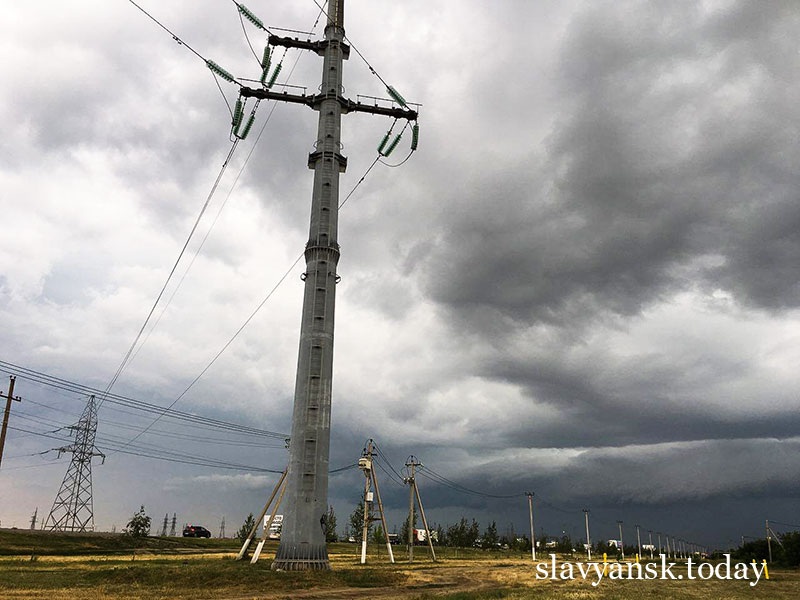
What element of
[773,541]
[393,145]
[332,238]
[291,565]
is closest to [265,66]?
[393,145]

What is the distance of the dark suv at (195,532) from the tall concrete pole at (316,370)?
329 ft

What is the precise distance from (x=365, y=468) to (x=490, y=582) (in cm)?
2405

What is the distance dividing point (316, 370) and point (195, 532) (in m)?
104

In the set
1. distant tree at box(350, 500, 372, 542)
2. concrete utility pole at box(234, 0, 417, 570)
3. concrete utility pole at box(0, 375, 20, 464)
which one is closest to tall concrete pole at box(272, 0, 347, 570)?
concrete utility pole at box(234, 0, 417, 570)

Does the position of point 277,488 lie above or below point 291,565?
above

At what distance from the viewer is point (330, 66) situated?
5731 centimetres

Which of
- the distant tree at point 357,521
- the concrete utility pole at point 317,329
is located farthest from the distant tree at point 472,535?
the concrete utility pole at point 317,329

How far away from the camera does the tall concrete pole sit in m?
42.7

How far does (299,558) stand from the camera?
41.9 meters

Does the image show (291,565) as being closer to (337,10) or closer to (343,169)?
(343,169)

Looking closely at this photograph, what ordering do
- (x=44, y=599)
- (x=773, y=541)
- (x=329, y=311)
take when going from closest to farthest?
(x=44, y=599), (x=329, y=311), (x=773, y=541)

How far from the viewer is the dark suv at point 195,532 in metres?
129

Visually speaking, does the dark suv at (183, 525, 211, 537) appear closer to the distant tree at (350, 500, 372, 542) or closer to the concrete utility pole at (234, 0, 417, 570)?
the distant tree at (350, 500, 372, 542)

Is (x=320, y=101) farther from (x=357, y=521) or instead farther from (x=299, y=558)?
(x=357, y=521)
